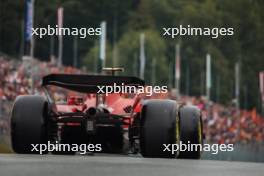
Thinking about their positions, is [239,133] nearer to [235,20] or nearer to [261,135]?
[261,135]

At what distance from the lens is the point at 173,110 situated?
1628cm

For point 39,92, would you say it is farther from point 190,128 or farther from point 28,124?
point 28,124

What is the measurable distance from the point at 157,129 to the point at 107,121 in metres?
0.76

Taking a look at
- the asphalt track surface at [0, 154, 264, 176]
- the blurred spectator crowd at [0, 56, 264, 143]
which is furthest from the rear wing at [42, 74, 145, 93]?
the blurred spectator crowd at [0, 56, 264, 143]

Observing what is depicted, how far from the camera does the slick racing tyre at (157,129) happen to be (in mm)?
16141

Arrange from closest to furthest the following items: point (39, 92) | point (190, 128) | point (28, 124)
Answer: point (28, 124), point (190, 128), point (39, 92)

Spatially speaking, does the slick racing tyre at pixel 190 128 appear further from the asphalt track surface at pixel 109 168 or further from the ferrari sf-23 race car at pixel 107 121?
the asphalt track surface at pixel 109 168

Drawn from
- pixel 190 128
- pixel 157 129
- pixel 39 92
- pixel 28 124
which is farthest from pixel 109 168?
pixel 39 92

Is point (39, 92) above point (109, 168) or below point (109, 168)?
above

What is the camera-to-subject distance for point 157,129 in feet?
53.0

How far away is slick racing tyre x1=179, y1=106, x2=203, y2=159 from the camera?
17203 millimetres

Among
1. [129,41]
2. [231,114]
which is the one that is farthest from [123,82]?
[129,41]

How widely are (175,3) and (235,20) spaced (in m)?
7.90

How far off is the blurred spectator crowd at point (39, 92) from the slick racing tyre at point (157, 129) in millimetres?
14742
